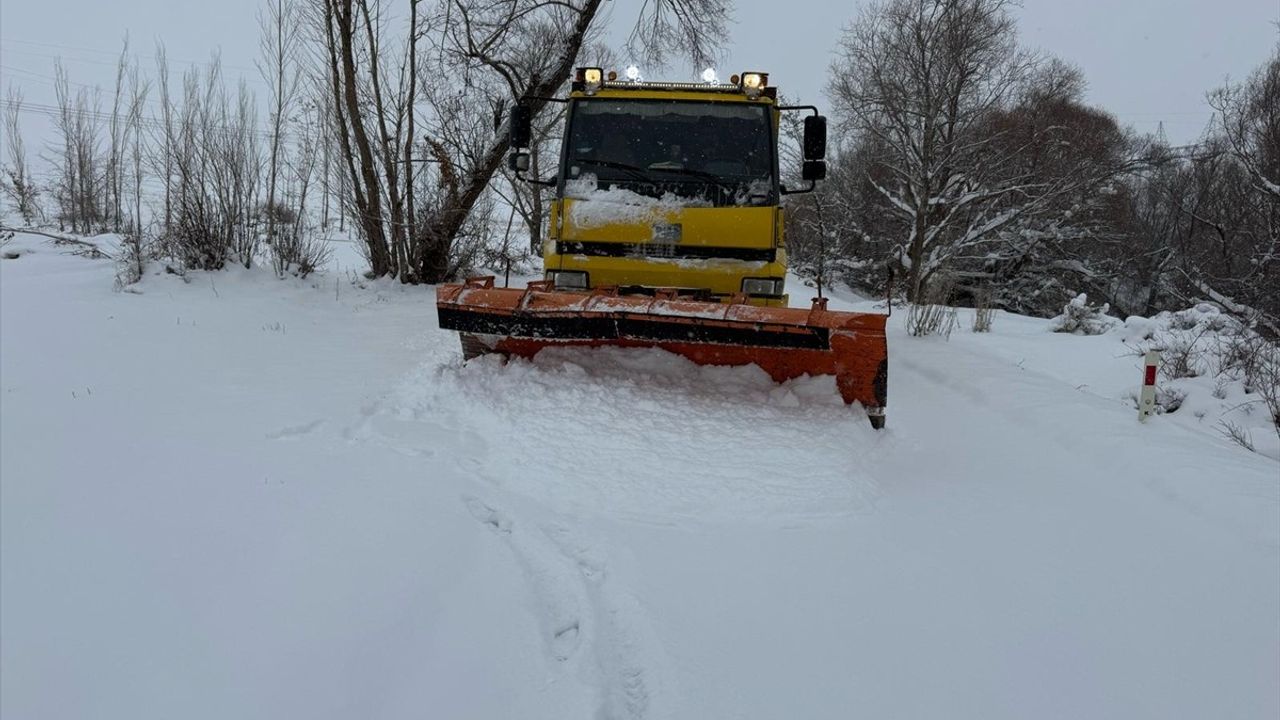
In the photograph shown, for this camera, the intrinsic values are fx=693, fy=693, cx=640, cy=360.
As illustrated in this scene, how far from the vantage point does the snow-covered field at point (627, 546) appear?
2.20 meters

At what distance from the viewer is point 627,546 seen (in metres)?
3.00

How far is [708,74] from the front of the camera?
19.4 feet

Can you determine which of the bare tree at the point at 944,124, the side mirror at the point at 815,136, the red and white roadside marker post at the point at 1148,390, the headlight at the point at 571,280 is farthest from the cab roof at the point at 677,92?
the bare tree at the point at 944,124

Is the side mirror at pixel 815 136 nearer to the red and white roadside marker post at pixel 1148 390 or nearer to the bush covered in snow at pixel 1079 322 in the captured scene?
the red and white roadside marker post at pixel 1148 390

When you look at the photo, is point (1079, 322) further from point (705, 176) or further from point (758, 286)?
point (705, 176)

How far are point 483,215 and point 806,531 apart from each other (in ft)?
32.6

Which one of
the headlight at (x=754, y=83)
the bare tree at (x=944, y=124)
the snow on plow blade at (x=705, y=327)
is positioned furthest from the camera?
the bare tree at (x=944, y=124)

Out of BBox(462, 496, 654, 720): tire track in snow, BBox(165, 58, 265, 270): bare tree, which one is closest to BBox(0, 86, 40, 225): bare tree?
BBox(165, 58, 265, 270): bare tree

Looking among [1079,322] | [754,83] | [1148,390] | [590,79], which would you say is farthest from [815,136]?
[1079,322]

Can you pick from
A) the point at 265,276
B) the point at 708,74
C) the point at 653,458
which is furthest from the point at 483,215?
the point at 653,458

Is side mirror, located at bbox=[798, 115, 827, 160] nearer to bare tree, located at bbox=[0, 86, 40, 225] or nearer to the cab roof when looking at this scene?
the cab roof

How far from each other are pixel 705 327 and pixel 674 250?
3.68 ft

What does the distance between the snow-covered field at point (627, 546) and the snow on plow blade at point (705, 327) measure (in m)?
0.18

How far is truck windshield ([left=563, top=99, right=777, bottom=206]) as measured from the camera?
5.50 meters
